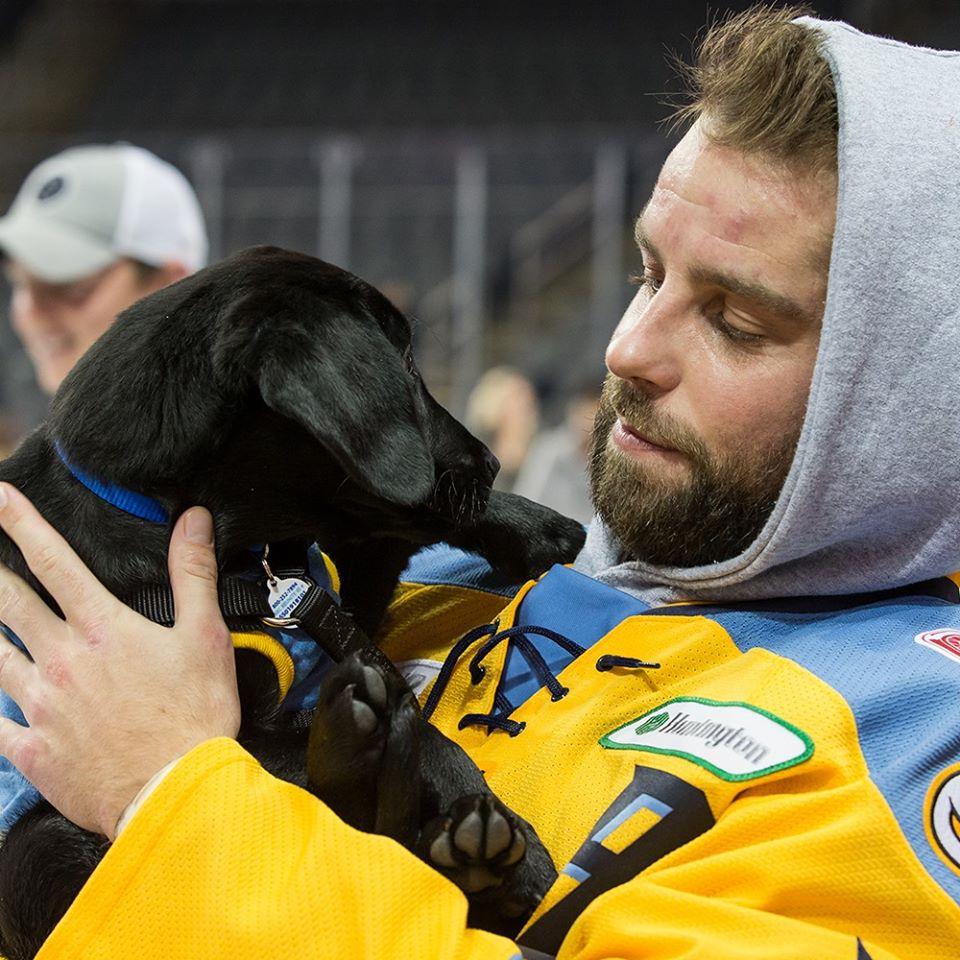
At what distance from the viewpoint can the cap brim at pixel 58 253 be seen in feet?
9.61

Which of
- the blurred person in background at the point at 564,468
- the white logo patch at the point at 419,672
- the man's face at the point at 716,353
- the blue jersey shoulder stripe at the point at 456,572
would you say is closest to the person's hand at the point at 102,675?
the white logo patch at the point at 419,672

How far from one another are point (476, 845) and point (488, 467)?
54 centimetres

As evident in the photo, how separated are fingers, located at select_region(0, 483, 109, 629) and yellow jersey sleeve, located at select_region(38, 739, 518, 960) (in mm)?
298

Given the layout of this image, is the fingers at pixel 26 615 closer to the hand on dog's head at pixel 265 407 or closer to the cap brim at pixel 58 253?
the hand on dog's head at pixel 265 407

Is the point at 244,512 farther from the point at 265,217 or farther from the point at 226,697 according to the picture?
the point at 265,217

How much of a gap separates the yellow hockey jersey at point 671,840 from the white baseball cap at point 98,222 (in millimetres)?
1997

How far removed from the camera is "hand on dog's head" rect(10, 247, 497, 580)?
4.37 feet

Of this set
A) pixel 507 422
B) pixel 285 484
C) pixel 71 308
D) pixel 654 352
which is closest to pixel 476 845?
pixel 285 484

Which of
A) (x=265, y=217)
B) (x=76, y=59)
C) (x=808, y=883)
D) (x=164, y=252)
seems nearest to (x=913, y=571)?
(x=808, y=883)

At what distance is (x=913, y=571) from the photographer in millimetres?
1405

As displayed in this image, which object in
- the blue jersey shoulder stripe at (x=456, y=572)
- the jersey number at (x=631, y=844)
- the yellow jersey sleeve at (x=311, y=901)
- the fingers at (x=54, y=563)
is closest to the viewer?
the yellow jersey sleeve at (x=311, y=901)

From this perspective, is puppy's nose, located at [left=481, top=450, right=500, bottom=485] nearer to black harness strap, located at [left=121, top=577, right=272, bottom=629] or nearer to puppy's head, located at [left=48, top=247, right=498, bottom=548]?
puppy's head, located at [left=48, top=247, right=498, bottom=548]

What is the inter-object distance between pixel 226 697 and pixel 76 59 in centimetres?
1281

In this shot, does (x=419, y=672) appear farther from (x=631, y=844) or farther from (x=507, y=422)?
(x=507, y=422)
